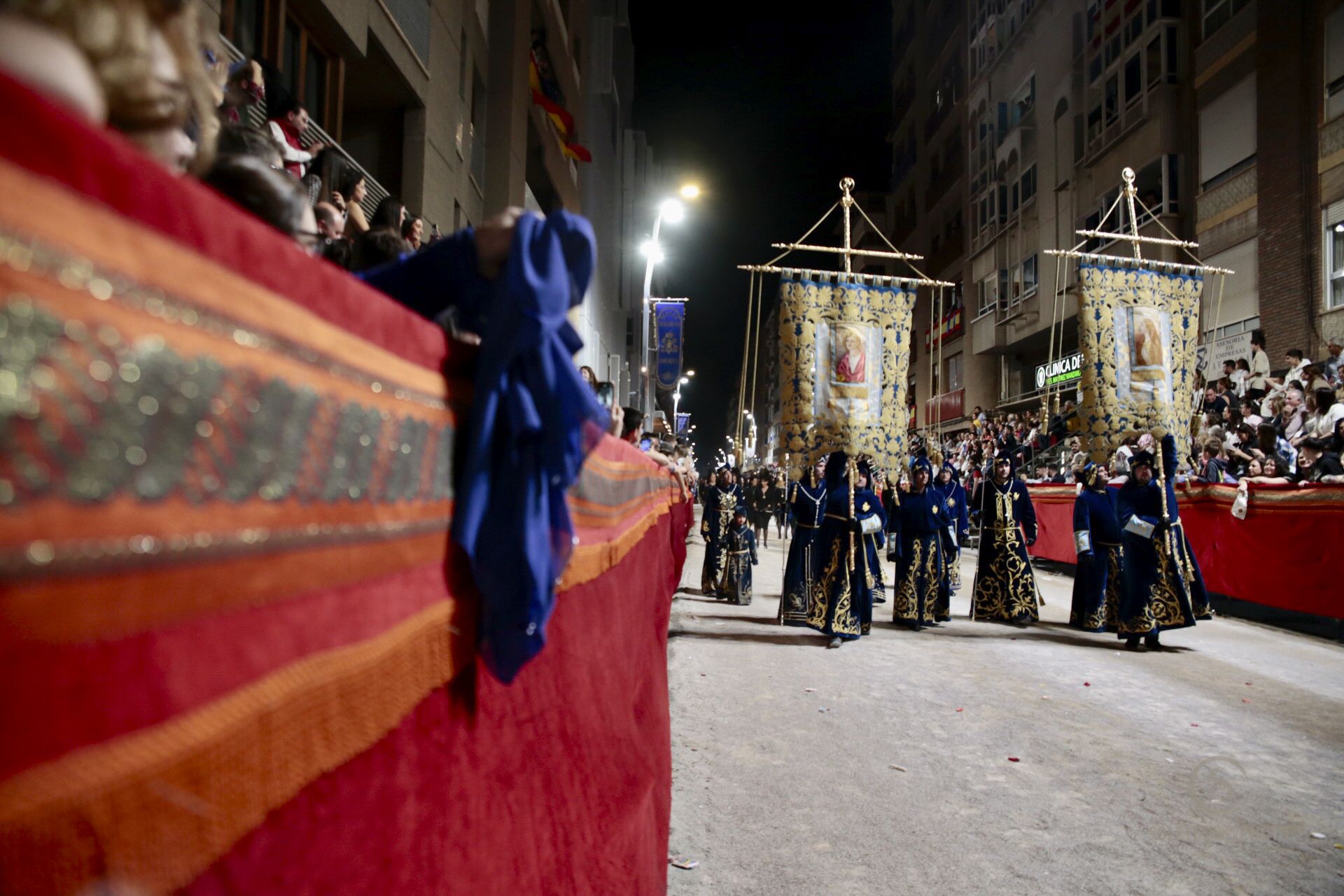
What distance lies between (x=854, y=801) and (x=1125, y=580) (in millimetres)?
6100

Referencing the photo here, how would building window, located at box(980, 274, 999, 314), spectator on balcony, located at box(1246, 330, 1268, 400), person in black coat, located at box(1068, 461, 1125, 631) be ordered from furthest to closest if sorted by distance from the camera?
building window, located at box(980, 274, 999, 314)
spectator on balcony, located at box(1246, 330, 1268, 400)
person in black coat, located at box(1068, 461, 1125, 631)

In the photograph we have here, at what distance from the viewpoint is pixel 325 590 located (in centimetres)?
90

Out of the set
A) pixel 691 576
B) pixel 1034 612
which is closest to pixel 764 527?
pixel 691 576

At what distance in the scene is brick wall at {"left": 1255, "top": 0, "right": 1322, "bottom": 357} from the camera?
16.2m

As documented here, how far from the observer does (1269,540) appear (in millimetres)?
10180

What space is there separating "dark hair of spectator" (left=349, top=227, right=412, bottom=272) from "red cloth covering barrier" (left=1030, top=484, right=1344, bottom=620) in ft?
34.1

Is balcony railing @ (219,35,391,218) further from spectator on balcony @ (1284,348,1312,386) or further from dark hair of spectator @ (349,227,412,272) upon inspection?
spectator on balcony @ (1284,348,1312,386)

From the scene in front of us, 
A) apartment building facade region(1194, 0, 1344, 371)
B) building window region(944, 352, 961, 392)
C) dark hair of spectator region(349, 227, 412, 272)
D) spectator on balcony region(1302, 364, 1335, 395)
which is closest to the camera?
dark hair of spectator region(349, 227, 412, 272)

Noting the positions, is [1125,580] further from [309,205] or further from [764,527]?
[764,527]

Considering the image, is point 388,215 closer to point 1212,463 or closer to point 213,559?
point 213,559

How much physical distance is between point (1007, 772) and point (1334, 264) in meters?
16.5

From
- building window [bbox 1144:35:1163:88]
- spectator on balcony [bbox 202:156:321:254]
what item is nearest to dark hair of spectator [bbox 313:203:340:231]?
spectator on balcony [bbox 202:156:321:254]

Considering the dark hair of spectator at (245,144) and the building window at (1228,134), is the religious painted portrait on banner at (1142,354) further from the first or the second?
the dark hair of spectator at (245,144)

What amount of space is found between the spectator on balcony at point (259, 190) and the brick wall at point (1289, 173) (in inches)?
770
